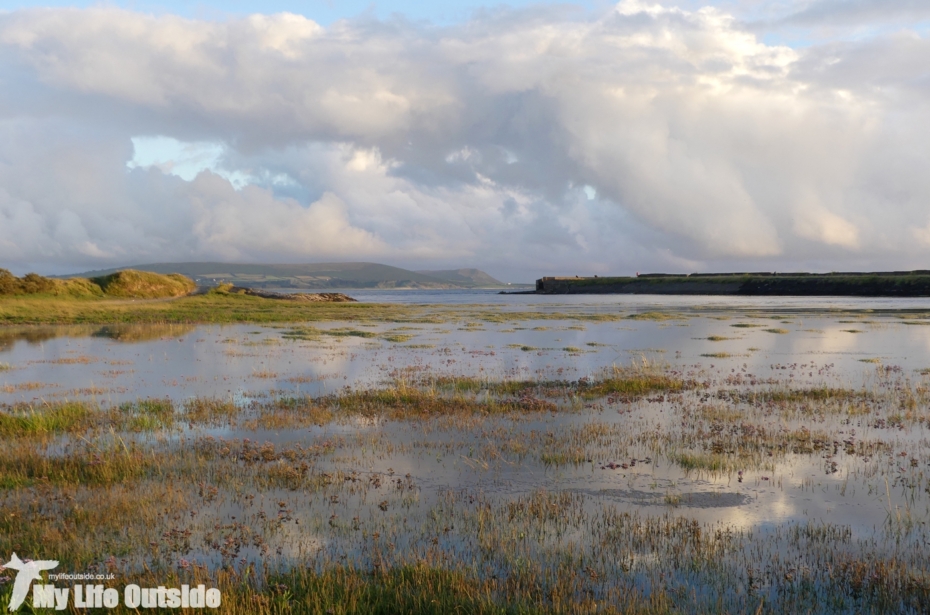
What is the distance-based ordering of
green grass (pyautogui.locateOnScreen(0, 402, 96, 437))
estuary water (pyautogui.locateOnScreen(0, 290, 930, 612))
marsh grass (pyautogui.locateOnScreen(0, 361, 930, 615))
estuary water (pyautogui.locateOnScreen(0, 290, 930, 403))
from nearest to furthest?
marsh grass (pyautogui.locateOnScreen(0, 361, 930, 615)), estuary water (pyautogui.locateOnScreen(0, 290, 930, 612)), green grass (pyautogui.locateOnScreen(0, 402, 96, 437)), estuary water (pyautogui.locateOnScreen(0, 290, 930, 403))

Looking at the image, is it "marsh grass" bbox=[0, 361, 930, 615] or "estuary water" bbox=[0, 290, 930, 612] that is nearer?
"marsh grass" bbox=[0, 361, 930, 615]

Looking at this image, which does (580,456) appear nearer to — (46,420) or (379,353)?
(46,420)

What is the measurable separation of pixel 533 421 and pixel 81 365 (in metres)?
21.5

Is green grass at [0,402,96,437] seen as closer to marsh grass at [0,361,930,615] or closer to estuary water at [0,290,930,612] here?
marsh grass at [0,361,930,615]

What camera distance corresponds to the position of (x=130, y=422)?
656 inches

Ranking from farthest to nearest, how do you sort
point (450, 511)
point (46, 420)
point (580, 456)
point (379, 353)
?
1. point (379, 353)
2. point (46, 420)
3. point (580, 456)
4. point (450, 511)

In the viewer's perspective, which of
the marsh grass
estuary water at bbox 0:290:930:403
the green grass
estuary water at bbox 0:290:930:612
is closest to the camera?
the marsh grass

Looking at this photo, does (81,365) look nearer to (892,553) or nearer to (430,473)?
(430,473)

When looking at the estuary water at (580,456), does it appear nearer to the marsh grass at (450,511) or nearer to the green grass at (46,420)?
the marsh grass at (450,511)

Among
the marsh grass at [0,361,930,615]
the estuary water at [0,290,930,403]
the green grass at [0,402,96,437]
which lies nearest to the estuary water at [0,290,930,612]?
the marsh grass at [0,361,930,615]

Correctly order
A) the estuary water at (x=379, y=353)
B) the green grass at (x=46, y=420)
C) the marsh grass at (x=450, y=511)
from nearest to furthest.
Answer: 1. the marsh grass at (x=450, y=511)
2. the green grass at (x=46, y=420)
3. the estuary water at (x=379, y=353)

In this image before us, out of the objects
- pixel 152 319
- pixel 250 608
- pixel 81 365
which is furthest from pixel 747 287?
pixel 250 608

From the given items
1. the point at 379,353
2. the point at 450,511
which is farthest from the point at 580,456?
the point at 379,353

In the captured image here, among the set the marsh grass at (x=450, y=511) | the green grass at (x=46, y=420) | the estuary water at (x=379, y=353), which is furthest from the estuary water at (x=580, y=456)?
the green grass at (x=46, y=420)
